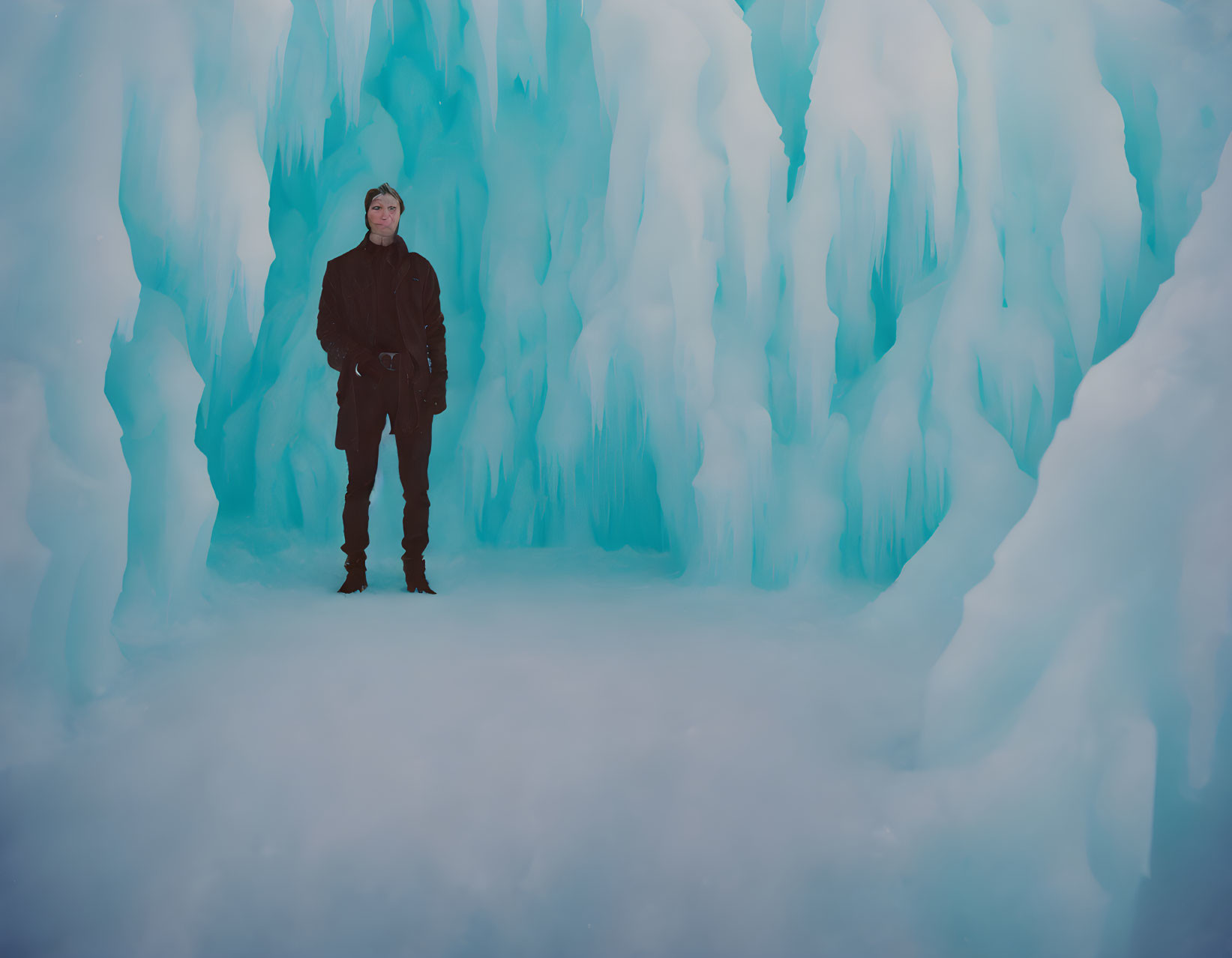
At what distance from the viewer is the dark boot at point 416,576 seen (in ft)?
10.8

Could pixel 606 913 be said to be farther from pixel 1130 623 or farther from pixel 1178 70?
pixel 1178 70

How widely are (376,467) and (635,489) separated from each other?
1.73m

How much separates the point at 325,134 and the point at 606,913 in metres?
→ 4.43

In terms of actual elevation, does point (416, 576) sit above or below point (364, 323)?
below

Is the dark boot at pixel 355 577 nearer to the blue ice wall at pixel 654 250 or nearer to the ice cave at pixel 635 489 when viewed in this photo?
the ice cave at pixel 635 489

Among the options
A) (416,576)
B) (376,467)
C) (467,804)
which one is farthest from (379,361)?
(467,804)

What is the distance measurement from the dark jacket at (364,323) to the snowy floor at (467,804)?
3.36 ft

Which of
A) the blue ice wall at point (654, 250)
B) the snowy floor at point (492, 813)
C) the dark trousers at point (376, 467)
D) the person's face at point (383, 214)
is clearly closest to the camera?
the snowy floor at point (492, 813)

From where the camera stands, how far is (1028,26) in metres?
3.26

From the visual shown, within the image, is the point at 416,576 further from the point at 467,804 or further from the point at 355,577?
the point at 467,804

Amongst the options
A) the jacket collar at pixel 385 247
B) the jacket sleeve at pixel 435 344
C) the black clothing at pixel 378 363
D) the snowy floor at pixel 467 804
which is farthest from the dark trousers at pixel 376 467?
the snowy floor at pixel 467 804

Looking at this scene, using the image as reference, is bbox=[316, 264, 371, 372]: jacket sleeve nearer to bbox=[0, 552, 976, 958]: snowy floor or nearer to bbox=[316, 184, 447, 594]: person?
bbox=[316, 184, 447, 594]: person

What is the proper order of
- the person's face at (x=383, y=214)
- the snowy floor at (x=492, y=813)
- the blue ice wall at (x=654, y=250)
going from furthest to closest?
the person's face at (x=383, y=214) < the blue ice wall at (x=654, y=250) < the snowy floor at (x=492, y=813)

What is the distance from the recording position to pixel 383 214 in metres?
3.12
